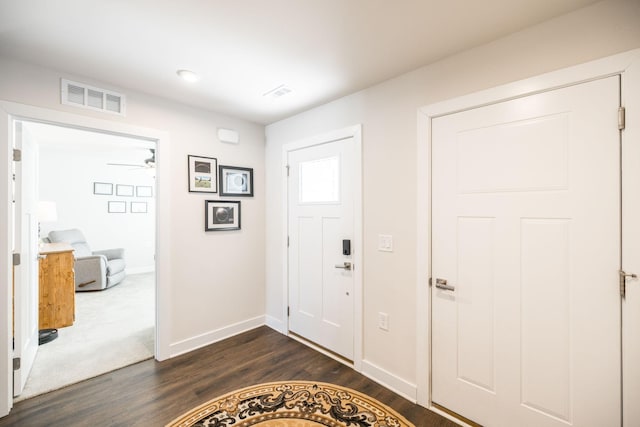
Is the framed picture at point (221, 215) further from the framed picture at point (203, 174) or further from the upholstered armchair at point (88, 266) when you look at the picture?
the upholstered armchair at point (88, 266)

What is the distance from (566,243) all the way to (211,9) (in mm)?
2288

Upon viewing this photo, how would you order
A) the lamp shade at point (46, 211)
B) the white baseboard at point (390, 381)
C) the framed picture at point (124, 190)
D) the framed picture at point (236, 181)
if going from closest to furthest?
the white baseboard at point (390, 381), the framed picture at point (236, 181), the lamp shade at point (46, 211), the framed picture at point (124, 190)

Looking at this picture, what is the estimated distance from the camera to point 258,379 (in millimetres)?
2320

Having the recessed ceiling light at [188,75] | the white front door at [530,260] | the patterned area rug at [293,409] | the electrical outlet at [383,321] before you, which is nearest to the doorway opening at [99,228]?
the recessed ceiling light at [188,75]

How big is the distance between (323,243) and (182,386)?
1.68 meters

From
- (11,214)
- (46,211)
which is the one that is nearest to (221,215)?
(11,214)

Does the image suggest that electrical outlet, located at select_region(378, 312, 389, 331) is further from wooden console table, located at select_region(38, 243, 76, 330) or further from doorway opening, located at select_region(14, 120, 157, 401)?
wooden console table, located at select_region(38, 243, 76, 330)

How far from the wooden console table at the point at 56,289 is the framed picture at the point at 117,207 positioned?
3.34m

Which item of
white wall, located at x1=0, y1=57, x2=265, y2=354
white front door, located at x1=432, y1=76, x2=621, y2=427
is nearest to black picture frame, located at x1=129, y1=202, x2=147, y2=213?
white wall, located at x1=0, y1=57, x2=265, y2=354

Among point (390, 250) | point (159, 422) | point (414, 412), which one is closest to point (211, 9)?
point (390, 250)

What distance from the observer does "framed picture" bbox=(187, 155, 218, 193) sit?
2.82 meters

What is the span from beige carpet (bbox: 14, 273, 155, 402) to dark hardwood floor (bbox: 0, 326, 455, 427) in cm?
16

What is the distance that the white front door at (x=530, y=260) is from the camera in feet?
4.61

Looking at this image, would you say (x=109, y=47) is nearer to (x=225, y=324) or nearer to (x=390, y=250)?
(x=390, y=250)
